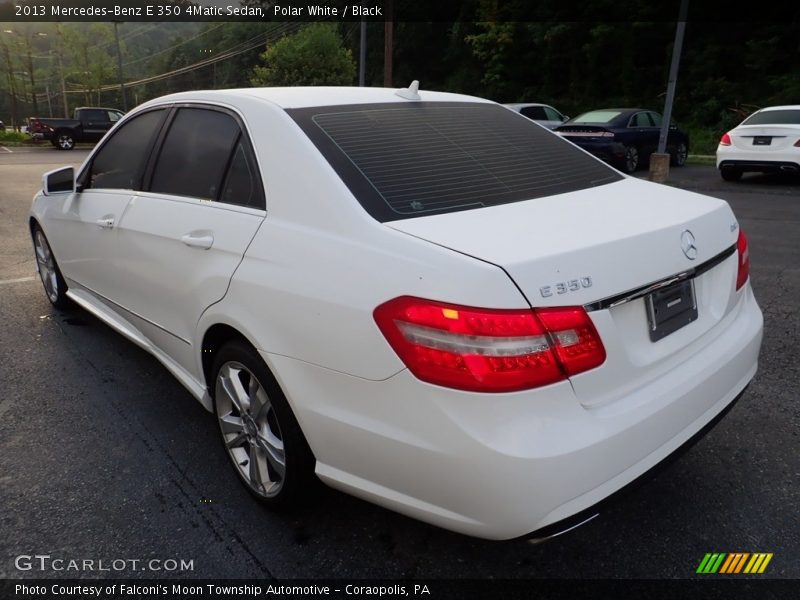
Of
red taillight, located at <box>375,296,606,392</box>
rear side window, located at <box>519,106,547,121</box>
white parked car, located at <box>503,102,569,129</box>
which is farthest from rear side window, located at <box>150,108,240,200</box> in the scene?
rear side window, located at <box>519,106,547,121</box>

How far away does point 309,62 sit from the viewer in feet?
140

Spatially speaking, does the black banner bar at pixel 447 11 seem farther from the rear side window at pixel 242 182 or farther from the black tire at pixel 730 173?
the rear side window at pixel 242 182

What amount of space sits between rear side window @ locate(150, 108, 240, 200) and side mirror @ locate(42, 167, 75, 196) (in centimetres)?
116

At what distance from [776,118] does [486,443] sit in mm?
13231

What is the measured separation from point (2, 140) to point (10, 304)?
3283 cm

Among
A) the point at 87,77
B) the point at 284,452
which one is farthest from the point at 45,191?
the point at 87,77

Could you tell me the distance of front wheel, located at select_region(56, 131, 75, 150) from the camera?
2700cm

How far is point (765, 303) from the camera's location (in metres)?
5.16

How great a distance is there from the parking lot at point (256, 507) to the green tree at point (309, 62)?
41.2 metres

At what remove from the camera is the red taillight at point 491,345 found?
1778mm

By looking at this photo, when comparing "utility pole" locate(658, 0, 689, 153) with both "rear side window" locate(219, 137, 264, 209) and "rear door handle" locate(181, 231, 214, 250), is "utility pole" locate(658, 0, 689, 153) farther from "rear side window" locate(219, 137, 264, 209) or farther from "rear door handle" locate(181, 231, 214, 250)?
"rear door handle" locate(181, 231, 214, 250)

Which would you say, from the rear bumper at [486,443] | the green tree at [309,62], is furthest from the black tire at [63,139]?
the rear bumper at [486,443]

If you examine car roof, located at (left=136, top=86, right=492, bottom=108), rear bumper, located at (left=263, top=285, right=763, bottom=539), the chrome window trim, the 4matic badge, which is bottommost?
rear bumper, located at (left=263, top=285, right=763, bottom=539)

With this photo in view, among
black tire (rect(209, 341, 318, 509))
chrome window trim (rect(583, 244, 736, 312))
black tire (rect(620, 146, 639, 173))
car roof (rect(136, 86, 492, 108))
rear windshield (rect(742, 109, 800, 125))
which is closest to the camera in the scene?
chrome window trim (rect(583, 244, 736, 312))
